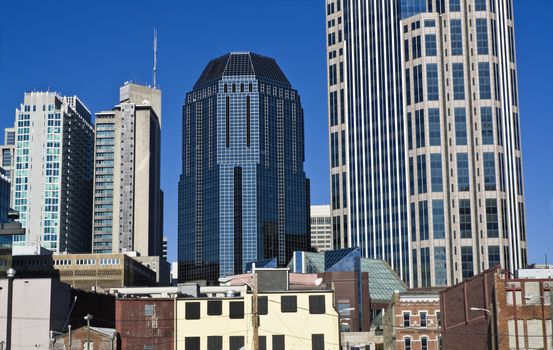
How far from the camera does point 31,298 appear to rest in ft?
390

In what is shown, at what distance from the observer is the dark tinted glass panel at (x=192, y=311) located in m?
112

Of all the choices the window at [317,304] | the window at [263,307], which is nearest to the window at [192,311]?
the window at [263,307]

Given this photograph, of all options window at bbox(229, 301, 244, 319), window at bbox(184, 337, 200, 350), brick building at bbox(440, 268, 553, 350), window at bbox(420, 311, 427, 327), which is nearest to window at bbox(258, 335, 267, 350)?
window at bbox(229, 301, 244, 319)

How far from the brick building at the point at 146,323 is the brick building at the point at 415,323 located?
123 feet

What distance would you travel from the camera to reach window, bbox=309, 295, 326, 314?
4373 inches

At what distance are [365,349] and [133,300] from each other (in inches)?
2427

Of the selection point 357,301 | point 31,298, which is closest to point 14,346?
point 31,298

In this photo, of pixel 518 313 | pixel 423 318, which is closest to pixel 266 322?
pixel 518 313

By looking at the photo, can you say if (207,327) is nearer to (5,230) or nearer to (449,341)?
(449,341)

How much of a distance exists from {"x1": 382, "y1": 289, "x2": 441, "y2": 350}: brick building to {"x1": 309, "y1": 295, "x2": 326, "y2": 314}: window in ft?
93.3

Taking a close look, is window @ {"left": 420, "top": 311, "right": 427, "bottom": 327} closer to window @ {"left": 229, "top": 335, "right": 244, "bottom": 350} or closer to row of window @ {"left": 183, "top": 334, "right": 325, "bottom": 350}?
row of window @ {"left": 183, "top": 334, "right": 325, "bottom": 350}

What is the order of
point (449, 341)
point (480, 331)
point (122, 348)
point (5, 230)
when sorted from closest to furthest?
point (5, 230) → point (480, 331) → point (122, 348) → point (449, 341)

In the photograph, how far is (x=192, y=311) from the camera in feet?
367

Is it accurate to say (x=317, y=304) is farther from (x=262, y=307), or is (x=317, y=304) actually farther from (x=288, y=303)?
(x=262, y=307)
